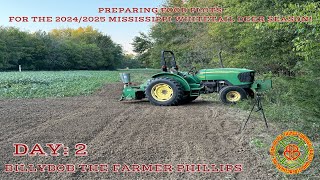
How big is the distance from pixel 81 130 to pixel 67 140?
71 cm

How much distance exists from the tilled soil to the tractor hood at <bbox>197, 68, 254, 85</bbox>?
1.01 metres

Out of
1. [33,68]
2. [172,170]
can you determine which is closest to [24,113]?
[172,170]

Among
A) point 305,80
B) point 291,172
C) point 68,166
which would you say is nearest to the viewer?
point 291,172

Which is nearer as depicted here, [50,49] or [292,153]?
[292,153]

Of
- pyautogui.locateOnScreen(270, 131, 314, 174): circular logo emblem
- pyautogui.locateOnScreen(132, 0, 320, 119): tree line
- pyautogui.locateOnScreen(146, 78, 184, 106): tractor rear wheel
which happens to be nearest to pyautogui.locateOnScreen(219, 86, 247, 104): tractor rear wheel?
pyautogui.locateOnScreen(132, 0, 320, 119): tree line

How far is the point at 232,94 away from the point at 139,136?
13.9 feet

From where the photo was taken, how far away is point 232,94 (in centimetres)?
873

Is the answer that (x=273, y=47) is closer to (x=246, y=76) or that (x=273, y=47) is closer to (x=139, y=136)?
(x=246, y=76)

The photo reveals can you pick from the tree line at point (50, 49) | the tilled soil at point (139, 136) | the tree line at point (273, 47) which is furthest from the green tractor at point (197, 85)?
the tree line at point (50, 49)

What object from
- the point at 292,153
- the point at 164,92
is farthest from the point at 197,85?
the point at 292,153

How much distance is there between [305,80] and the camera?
419cm

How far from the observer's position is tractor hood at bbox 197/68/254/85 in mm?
8859

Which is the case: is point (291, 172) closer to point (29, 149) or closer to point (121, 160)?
point (121, 160)

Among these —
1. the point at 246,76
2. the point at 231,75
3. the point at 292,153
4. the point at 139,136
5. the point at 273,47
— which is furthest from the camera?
the point at 273,47
